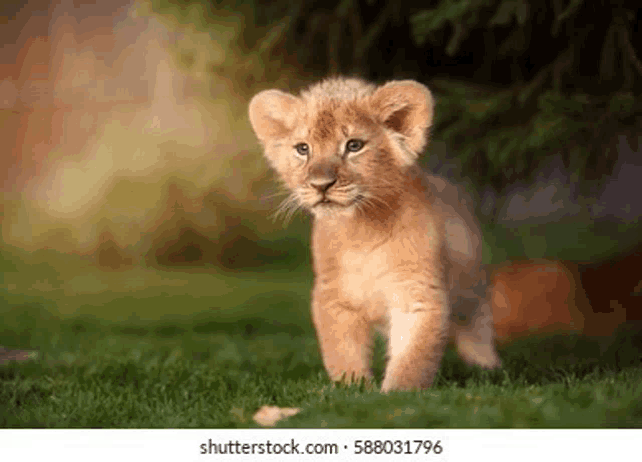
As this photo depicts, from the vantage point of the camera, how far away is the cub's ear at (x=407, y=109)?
390cm

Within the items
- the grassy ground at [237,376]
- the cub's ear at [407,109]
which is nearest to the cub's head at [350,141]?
the cub's ear at [407,109]

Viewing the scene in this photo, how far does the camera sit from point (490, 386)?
3795 millimetres

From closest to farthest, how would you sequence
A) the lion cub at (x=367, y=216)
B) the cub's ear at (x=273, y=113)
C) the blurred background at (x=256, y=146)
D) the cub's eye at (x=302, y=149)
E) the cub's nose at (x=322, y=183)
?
1. the cub's nose at (x=322, y=183)
2. the lion cub at (x=367, y=216)
3. the cub's eye at (x=302, y=149)
4. the cub's ear at (x=273, y=113)
5. the blurred background at (x=256, y=146)

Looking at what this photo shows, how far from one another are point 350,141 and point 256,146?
13.1 ft

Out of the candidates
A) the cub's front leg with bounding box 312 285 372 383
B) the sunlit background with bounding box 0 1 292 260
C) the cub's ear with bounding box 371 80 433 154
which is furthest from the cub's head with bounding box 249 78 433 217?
the sunlit background with bounding box 0 1 292 260

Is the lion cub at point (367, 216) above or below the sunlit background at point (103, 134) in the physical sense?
below

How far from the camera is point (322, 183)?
3.68 m

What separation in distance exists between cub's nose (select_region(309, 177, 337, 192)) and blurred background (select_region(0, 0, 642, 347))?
423mm

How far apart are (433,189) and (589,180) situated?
7.53 ft

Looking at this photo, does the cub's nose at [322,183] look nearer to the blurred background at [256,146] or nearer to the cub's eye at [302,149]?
the cub's eye at [302,149]

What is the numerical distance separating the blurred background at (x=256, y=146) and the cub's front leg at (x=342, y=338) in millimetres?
531

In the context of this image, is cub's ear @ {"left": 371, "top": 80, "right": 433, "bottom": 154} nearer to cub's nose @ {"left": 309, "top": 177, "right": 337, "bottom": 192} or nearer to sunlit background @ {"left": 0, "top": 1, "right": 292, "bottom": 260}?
cub's nose @ {"left": 309, "top": 177, "right": 337, "bottom": 192}

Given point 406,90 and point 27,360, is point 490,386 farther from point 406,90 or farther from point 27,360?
point 27,360

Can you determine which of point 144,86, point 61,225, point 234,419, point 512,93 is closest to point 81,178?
point 61,225
